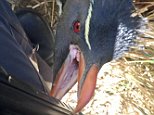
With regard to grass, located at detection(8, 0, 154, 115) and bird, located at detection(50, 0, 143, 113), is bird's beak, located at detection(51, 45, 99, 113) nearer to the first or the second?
bird, located at detection(50, 0, 143, 113)

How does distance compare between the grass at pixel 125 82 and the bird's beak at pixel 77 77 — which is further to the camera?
the grass at pixel 125 82

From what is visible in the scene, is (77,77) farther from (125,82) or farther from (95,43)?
(125,82)

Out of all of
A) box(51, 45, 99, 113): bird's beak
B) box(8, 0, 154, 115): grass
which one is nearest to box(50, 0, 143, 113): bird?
box(51, 45, 99, 113): bird's beak

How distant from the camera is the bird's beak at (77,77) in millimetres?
1486

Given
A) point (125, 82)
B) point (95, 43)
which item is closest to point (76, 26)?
point (95, 43)

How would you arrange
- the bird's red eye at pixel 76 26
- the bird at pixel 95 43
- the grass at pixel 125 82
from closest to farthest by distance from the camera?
the bird at pixel 95 43
the bird's red eye at pixel 76 26
the grass at pixel 125 82

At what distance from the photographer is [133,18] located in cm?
151

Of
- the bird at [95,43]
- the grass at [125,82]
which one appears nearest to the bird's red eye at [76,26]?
the bird at [95,43]

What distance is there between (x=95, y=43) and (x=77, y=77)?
0.15 m

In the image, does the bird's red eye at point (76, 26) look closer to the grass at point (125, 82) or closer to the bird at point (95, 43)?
the bird at point (95, 43)

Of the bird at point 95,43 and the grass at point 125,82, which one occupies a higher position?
the bird at point 95,43

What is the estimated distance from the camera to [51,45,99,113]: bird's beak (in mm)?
1486

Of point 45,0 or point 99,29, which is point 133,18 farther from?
point 45,0

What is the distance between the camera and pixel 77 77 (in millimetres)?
1598
